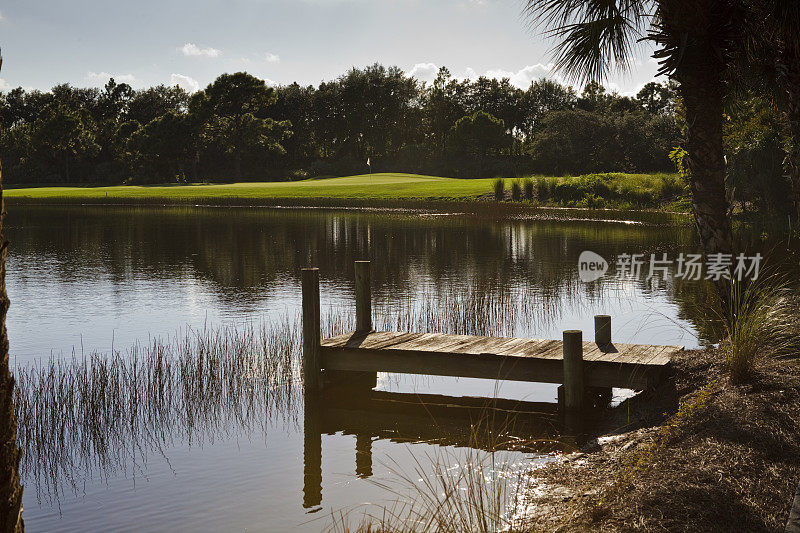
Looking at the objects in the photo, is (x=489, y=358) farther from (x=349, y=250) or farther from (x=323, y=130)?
(x=323, y=130)

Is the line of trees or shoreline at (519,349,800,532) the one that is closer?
shoreline at (519,349,800,532)

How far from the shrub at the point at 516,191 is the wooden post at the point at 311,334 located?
4055cm

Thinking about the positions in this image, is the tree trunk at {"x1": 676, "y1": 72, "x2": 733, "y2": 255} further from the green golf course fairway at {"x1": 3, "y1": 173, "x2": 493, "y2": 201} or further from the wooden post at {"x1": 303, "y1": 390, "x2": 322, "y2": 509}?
the green golf course fairway at {"x1": 3, "y1": 173, "x2": 493, "y2": 201}

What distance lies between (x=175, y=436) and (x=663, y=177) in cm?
4233

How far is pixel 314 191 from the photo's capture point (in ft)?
202

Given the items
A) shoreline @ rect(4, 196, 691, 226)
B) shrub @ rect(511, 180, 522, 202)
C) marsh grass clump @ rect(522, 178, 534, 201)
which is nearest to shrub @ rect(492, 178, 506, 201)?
shrub @ rect(511, 180, 522, 202)

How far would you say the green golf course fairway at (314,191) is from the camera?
188ft

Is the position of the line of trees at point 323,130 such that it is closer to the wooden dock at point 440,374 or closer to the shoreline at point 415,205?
the shoreline at point 415,205

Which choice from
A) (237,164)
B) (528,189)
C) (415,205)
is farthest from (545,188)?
(237,164)

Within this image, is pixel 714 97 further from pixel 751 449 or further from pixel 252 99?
pixel 252 99

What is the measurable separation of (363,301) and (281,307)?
6.49 metres

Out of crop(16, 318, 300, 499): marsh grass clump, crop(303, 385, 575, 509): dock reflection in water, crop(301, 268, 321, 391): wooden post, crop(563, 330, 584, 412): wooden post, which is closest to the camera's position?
crop(16, 318, 300, 499): marsh grass clump

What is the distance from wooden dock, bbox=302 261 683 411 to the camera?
32.8ft

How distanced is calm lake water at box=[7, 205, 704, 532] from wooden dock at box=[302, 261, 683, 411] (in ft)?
2.37
